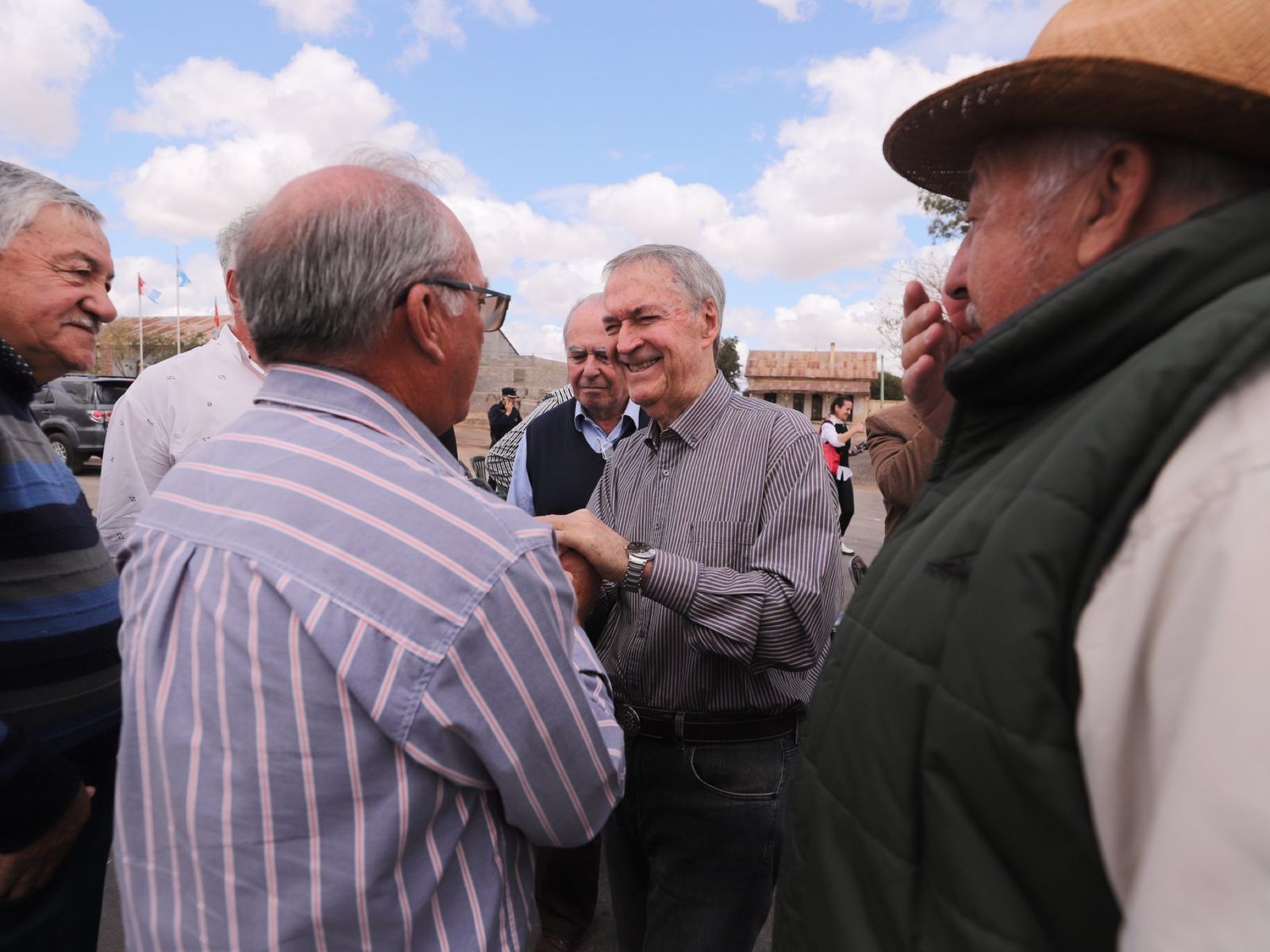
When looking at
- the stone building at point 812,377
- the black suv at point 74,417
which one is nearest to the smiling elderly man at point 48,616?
the black suv at point 74,417

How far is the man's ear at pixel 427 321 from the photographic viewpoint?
1295mm

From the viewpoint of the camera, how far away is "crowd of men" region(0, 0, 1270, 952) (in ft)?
2.22

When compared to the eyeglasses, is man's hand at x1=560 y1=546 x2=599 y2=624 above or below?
below

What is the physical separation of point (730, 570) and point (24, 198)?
207 centimetres

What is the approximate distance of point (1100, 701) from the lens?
68 cm

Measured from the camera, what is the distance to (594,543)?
179cm

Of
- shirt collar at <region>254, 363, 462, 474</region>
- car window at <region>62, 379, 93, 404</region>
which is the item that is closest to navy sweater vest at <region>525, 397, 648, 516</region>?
shirt collar at <region>254, 363, 462, 474</region>

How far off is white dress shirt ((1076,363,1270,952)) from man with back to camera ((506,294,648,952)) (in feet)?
8.50

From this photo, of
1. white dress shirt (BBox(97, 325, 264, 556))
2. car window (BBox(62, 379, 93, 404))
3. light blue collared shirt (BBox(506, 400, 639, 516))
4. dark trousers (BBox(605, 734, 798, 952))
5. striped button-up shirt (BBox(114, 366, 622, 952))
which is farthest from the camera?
car window (BBox(62, 379, 93, 404))

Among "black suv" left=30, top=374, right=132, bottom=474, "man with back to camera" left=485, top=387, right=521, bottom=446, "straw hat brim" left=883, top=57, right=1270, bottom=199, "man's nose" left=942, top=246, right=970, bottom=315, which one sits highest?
"straw hat brim" left=883, top=57, right=1270, bottom=199

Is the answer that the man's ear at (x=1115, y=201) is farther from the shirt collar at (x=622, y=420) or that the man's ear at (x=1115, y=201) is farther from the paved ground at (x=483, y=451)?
the shirt collar at (x=622, y=420)

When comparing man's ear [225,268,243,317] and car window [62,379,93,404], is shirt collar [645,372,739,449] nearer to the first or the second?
man's ear [225,268,243,317]

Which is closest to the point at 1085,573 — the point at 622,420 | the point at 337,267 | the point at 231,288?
the point at 337,267

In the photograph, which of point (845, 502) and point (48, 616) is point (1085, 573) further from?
point (845, 502)
